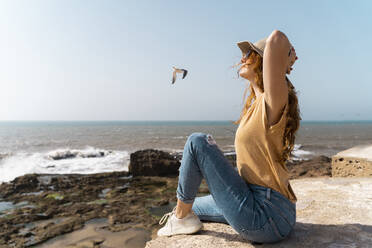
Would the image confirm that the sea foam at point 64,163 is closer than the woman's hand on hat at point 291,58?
No

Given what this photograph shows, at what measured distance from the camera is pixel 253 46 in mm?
1934

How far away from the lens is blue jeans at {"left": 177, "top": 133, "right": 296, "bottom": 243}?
Result: 1.85 m

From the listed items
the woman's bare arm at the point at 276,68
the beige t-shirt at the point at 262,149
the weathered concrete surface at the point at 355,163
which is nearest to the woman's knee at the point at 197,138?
the beige t-shirt at the point at 262,149

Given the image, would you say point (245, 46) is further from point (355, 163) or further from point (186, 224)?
point (355, 163)

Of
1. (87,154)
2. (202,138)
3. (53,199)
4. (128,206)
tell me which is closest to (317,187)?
(202,138)

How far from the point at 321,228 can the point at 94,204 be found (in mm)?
4757

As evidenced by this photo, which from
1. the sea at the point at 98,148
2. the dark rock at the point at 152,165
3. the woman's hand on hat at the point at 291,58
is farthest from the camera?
the sea at the point at 98,148

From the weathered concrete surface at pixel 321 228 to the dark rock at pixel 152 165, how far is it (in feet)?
19.7

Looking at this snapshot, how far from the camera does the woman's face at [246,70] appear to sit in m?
2.07

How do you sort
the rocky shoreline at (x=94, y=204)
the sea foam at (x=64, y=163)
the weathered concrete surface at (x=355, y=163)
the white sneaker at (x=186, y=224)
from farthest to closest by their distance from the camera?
1. the sea foam at (x=64, y=163)
2. the weathered concrete surface at (x=355, y=163)
3. the rocky shoreline at (x=94, y=204)
4. the white sneaker at (x=186, y=224)

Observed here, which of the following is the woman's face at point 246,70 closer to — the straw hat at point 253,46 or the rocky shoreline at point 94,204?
the straw hat at point 253,46

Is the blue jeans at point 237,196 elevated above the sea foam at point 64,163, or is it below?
above

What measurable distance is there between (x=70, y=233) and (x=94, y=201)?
1.98 meters

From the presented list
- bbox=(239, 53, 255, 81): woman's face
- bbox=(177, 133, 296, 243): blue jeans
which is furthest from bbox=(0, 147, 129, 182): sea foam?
bbox=(239, 53, 255, 81): woman's face
